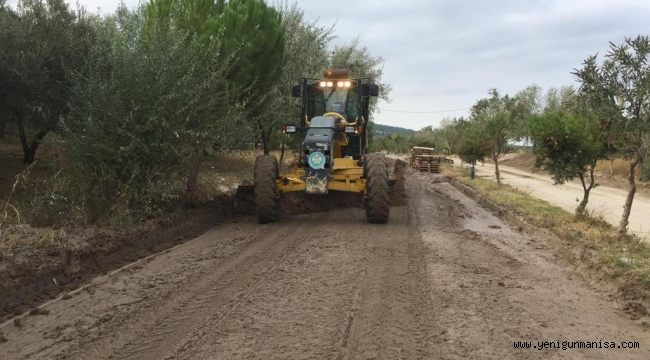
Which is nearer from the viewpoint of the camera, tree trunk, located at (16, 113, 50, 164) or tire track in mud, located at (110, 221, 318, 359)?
tire track in mud, located at (110, 221, 318, 359)

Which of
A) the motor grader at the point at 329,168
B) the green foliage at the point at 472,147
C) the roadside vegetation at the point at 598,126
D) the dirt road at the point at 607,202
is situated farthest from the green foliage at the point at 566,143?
the green foliage at the point at 472,147

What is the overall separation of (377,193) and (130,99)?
4.76 metres

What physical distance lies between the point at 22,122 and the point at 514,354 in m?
14.5

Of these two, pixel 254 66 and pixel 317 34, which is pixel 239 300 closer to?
pixel 254 66

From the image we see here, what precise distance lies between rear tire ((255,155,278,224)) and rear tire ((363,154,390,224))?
183 cm

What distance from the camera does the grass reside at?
6.82 metres

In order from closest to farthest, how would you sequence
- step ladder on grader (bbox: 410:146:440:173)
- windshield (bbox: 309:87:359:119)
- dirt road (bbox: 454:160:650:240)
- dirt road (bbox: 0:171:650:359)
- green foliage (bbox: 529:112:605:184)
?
1. dirt road (bbox: 0:171:650:359)
2. windshield (bbox: 309:87:359:119)
3. green foliage (bbox: 529:112:605:184)
4. dirt road (bbox: 454:160:650:240)
5. step ladder on grader (bbox: 410:146:440:173)

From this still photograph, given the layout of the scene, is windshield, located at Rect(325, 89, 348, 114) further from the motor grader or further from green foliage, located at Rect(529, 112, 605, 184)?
green foliage, located at Rect(529, 112, 605, 184)

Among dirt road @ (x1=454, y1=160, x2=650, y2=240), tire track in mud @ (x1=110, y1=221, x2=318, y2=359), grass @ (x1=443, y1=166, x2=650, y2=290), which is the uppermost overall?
grass @ (x1=443, y1=166, x2=650, y2=290)

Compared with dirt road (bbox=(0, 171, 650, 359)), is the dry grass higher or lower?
higher

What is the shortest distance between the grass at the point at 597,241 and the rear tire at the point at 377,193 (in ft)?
10.5

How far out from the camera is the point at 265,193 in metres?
10.4

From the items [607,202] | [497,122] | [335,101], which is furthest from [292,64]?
[607,202]

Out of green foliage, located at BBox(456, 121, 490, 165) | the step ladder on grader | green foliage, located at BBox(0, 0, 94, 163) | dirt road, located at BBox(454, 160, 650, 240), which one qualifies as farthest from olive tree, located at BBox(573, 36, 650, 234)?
the step ladder on grader
